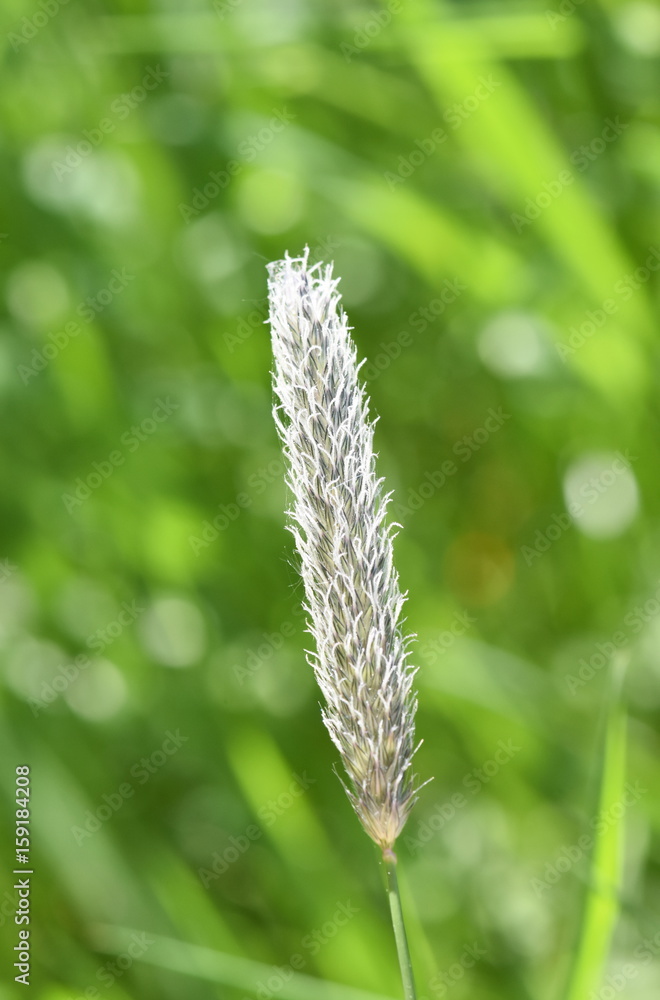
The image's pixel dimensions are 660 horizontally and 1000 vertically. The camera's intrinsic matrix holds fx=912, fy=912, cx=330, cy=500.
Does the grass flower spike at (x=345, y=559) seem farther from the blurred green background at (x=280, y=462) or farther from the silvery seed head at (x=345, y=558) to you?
the blurred green background at (x=280, y=462)

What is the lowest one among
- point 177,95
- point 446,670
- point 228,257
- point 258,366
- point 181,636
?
point 181,636

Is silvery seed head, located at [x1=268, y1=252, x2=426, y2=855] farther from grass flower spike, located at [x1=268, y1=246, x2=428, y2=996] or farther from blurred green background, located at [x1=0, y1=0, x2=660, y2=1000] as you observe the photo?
blurred green background, located at [x1=0, y1=0, x2=660, y2=1000]

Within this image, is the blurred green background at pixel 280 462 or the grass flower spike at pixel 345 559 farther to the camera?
the blurred green background at pixel 280 462

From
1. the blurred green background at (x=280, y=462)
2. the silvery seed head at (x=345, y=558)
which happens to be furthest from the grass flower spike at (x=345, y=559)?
the blurred green background at (x=280, y=462)

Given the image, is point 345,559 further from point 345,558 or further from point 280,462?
point 280,462

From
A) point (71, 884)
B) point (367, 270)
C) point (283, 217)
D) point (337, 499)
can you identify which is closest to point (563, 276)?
point (367, 270)

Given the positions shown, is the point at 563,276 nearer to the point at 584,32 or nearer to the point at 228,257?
the point at 584,32

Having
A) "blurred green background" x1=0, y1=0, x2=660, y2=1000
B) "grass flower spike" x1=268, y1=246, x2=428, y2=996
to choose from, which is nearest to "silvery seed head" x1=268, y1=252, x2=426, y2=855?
"grass flower spike" x1=268, y1=246, x2=428, y2=996
